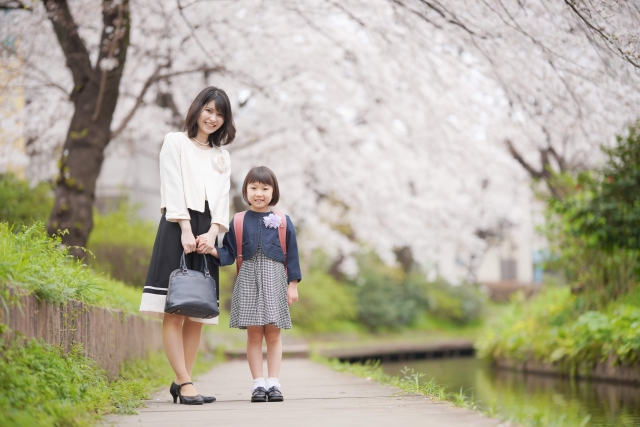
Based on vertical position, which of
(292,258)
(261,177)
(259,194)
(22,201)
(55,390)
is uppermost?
(22,201)

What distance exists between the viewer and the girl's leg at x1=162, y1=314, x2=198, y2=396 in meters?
3.83

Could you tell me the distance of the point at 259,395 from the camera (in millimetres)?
3928

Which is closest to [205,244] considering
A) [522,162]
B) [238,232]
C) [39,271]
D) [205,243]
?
[205,243]

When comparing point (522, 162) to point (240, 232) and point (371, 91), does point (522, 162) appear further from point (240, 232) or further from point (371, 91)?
point (240, 232)

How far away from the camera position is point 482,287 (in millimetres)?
25469

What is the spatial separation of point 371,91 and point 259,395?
602 cm

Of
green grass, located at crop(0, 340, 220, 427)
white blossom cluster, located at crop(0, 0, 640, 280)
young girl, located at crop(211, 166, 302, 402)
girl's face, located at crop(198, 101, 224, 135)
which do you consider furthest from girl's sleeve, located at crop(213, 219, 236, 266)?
white blossom cluster, located at crop(0, 0, 640, 280)

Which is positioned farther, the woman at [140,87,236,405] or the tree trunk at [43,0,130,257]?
the tree trunk at [43,0,130,257]

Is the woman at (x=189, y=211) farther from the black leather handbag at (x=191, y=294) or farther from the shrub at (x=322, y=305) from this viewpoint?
the shrub at (x=322, y=305)

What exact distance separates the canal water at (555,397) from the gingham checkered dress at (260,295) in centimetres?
128

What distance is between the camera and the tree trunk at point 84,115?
7139 millimetres

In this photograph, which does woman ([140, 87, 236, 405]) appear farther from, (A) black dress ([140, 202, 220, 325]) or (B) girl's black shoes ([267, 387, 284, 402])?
(B) girl's black shoes ([267, 387, 284, 402])

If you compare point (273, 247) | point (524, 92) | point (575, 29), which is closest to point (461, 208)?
point (524, 92)

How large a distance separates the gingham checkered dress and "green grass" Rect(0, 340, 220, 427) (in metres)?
0.74
